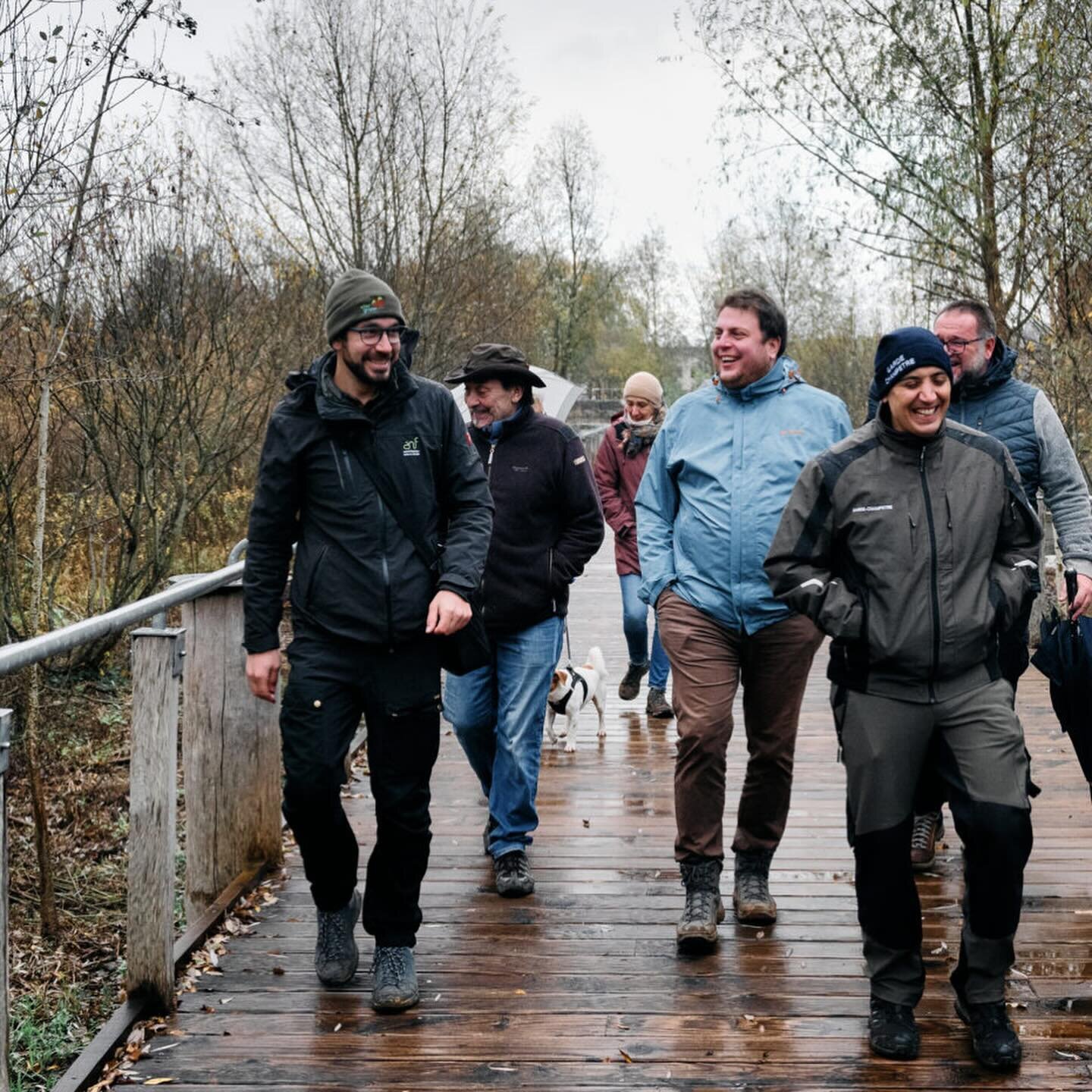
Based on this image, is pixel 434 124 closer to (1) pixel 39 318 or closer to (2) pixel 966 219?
(2) pixel 966 219

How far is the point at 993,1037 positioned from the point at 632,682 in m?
5.50

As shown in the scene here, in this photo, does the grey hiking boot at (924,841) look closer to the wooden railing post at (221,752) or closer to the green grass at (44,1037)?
the wooden railing post at (221,752)

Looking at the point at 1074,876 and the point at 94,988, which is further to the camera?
the point at 94,988

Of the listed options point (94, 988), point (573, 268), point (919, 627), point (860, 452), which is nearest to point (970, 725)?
point (919, 627)

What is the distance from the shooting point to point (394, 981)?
4.26 meters

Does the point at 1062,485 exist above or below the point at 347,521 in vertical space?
above

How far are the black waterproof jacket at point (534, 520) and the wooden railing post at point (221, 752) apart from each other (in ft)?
3.20

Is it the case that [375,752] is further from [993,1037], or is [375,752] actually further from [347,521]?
[993,1037]

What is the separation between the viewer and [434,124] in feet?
69.4

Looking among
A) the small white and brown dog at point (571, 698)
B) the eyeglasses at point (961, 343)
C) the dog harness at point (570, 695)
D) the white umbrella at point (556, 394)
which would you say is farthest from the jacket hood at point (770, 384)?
the white umbrella at point (556, 394)

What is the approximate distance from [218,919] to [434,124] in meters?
17.9

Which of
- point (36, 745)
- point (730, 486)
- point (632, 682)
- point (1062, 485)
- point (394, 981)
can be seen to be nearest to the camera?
point (394, 981)

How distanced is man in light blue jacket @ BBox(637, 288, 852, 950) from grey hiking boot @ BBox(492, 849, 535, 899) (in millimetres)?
800

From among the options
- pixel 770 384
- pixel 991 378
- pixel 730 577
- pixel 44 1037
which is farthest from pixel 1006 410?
pixel 44 1037
